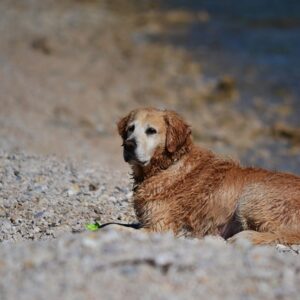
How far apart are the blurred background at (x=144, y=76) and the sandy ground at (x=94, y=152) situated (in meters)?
0.07

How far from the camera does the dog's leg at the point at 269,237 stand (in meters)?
6.94

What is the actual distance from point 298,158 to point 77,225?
373 inches

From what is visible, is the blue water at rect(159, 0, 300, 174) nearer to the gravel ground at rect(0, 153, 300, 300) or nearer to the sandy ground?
the sandy ground

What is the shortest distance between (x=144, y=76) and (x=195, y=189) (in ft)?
52.5

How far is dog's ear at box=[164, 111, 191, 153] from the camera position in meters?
7.54

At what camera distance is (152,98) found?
20.9 meters

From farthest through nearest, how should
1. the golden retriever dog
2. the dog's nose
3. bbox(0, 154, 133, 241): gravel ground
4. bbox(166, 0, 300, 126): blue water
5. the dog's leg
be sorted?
bbox(166, 0, 300, 126): blue water → bbox(0, 154, 133, 241): gravel ground → the dog's nose → the golden retriever dog → the dog's leg

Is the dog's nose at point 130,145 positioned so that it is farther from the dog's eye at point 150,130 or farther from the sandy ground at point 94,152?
the sandy ground at point 94,152

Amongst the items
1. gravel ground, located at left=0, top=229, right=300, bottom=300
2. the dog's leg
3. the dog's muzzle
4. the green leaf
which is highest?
the dog's muzzle

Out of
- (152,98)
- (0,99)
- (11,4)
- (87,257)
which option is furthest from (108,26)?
(87,257)

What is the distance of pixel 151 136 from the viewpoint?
754 centimetres

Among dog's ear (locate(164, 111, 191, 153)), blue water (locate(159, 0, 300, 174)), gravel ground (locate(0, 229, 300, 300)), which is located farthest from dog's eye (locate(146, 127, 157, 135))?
blue water (locate(159, 0, 300, 174))

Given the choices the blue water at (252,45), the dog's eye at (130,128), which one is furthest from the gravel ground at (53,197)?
the blue water at (252,45)

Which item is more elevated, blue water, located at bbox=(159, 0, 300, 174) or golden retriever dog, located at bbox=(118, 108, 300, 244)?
blue water, located at bbox=(159, 0, 300, 174)
